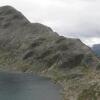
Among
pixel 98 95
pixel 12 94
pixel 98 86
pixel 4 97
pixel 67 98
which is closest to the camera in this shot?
pixel 98 95

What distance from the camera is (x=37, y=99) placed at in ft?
347

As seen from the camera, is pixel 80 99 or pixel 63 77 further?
pixel 63 77

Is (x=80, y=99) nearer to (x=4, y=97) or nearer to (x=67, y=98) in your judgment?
(x=67, y=98)

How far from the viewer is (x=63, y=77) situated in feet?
648

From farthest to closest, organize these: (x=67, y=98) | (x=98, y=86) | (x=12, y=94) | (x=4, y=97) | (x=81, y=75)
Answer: (x=81, y=75), (x=12, y=94), (x=4, y=97), (x=67, y=98), (x=98, y=86)

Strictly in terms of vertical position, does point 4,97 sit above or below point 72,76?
above

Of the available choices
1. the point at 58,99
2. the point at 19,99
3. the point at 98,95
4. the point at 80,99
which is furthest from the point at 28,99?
the point at 98,95

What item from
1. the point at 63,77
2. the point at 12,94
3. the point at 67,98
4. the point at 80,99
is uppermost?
the point at 80,99

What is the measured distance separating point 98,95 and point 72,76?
117112 millimetres

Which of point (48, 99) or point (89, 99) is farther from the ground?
point (89, 99)

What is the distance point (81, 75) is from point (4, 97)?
86.5 meters

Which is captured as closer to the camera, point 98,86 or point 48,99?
point 98,86

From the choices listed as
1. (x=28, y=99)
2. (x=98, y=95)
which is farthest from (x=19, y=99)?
(x=98, y=95)

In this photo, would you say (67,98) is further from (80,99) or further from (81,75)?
(81,75)
